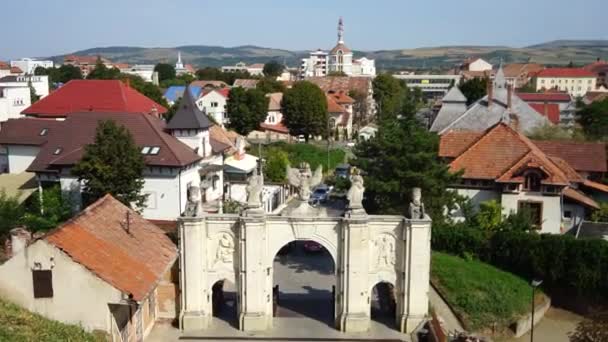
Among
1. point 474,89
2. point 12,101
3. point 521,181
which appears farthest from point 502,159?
point 12,101

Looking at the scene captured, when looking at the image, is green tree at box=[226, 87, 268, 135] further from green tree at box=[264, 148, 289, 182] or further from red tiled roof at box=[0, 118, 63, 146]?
red tiled roof at box=[0, 118, 63, 146]

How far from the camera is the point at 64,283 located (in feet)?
69.0

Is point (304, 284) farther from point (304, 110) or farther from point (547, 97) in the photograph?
point (547, 97)

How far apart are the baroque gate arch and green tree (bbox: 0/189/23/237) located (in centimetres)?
1168

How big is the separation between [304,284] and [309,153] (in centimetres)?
Answer: 3711

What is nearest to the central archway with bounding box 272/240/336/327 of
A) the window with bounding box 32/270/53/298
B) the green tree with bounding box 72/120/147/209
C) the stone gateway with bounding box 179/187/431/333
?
the stone gateway with bounding box 179/187/431/333

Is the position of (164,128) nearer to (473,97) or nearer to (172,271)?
(172,271)

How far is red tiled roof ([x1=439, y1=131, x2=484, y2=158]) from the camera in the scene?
141ft

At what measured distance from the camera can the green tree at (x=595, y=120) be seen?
66.1m

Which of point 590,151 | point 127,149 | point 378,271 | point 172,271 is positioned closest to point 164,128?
point 127,149

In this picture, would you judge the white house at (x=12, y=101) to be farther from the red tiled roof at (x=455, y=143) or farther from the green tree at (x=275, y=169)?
the red tiled roof at (x=455, y=143)

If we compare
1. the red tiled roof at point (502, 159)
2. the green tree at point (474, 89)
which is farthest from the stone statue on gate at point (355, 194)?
the green tree at point (474, 89)

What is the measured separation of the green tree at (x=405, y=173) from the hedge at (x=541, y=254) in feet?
5.69

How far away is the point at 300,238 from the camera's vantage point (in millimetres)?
26016
